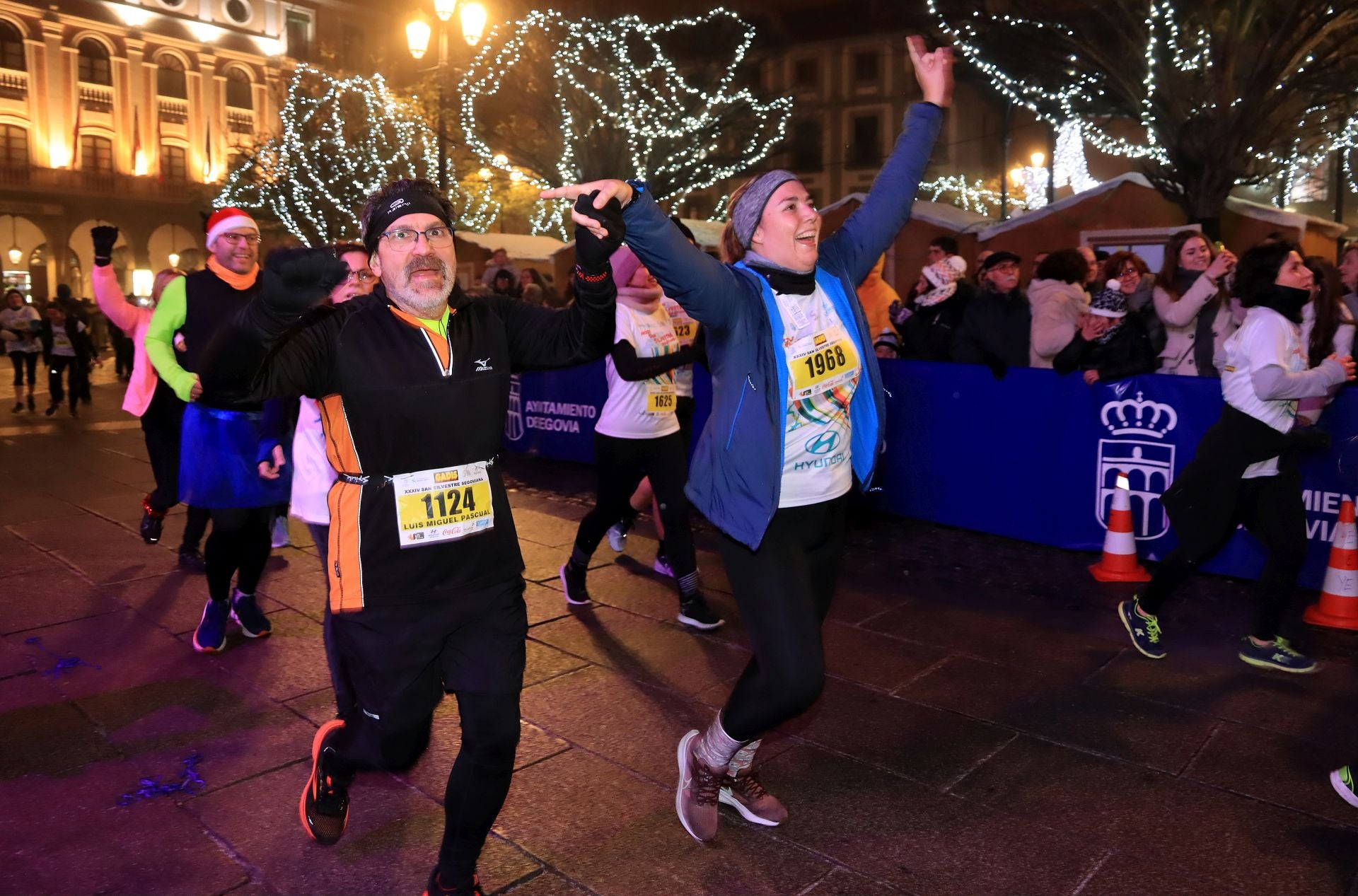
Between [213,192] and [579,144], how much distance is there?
26951 millimetres

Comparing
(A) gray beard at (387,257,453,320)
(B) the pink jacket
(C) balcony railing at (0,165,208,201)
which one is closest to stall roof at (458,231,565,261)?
(B) the pink jacket

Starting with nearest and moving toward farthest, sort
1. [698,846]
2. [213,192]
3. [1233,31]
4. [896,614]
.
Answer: [698,846] < [896,614] < [1233,31] < [213,192]

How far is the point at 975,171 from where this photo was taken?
49.0 metres

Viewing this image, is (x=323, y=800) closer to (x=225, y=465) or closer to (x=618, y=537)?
(x=225, y=465)

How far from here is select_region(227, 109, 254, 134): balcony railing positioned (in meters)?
53.4

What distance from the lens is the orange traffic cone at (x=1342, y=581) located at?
209 inches

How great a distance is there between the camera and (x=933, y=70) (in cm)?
348

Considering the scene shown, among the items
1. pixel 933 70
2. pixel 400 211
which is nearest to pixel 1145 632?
pixel 933 70

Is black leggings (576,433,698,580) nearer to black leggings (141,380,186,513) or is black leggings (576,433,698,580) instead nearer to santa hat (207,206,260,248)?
santa hat (207,206,260,248)

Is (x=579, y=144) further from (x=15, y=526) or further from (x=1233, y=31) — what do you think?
(x=15, y=526)

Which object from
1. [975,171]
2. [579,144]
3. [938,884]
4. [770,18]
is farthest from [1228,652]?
[975,171]

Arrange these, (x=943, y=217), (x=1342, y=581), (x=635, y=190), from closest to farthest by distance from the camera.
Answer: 1. (x=635, y=190)
2. (x=1342, y=581)
3. (x=943, y=217)

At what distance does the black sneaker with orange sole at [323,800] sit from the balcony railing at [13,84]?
53.0m

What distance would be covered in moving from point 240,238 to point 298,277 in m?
2.86
